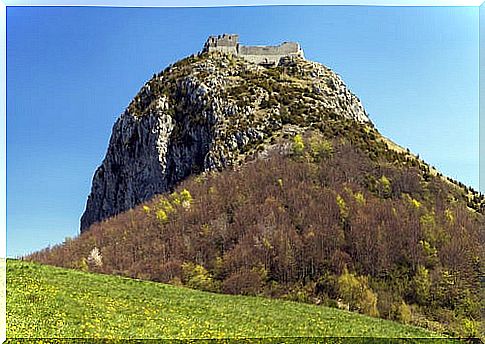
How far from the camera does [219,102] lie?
46.0 ft

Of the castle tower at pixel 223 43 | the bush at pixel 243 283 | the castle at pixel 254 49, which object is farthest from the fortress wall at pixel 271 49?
the bush at pixel 243 283

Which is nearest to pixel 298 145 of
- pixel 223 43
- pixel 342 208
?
pixel 342 208

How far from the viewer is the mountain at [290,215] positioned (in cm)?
1020

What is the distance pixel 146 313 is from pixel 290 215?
2866 millimetres

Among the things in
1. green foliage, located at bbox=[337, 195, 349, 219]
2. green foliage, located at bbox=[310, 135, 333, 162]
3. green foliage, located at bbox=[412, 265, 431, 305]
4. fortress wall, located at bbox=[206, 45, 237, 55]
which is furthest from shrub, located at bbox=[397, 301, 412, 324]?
fortress wall, located at bbox=[206, 45, 237, 55]

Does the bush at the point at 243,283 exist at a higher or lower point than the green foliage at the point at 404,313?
higher

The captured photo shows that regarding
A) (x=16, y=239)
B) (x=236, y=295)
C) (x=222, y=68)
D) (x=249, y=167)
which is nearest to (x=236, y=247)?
(x=236, y=295)

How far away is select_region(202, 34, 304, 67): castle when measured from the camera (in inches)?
490

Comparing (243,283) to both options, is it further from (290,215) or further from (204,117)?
(204,117)

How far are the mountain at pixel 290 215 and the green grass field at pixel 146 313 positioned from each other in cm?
53

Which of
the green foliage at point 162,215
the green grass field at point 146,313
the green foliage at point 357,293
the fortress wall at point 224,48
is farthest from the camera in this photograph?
the fortress wall at point 224,48

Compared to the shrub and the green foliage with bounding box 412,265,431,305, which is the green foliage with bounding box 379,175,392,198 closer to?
the green foliage with bounding box 412,265,431,305

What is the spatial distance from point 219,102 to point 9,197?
4.78 meters

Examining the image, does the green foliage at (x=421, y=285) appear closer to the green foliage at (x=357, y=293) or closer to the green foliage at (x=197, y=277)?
the green foliage at (x=357, y=293)
